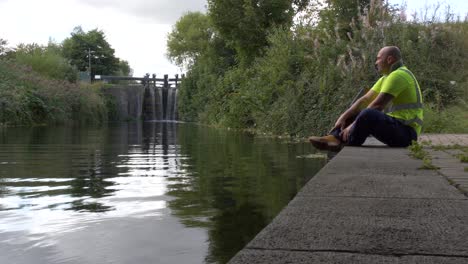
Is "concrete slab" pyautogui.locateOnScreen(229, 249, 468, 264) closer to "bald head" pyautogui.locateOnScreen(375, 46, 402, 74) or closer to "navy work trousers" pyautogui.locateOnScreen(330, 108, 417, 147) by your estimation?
"navy work trousers" pyautogui.locateOnScreen(330, 108, 417, 147)

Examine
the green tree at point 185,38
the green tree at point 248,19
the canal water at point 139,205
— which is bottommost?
the canal water at point 139,205

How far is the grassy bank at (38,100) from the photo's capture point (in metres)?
26.5

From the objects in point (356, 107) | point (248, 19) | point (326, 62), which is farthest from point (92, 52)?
point (356, 107)

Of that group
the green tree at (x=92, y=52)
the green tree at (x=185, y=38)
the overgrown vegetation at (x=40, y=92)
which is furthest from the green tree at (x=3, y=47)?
the green tree at (x=92, y=52)

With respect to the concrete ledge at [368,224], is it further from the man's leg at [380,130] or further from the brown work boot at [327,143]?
the brown work boot at [327,143]

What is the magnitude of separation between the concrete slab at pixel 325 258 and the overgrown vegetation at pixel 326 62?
10.2 m

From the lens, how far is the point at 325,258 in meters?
1.96

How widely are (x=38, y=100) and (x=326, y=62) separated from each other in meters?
18.1

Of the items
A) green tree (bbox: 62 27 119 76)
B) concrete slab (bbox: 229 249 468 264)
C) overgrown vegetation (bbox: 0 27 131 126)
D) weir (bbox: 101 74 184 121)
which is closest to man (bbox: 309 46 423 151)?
concrete slab (bbox: 229 249 468 264)

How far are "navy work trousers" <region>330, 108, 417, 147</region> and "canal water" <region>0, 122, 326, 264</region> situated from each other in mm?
774

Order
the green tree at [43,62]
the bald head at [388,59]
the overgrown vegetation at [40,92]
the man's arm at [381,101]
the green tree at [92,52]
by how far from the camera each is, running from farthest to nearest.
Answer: the green tree at [92,52]
the green tree at [43,62]
the overgrown vegetation at [40,92]
the bald head at [388,59]
the man's arm at [381,101]

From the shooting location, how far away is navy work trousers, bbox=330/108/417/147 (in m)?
6.45

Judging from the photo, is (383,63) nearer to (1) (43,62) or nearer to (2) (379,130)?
(2) (379,130)

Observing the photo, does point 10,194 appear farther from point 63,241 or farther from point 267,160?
point 267,160
